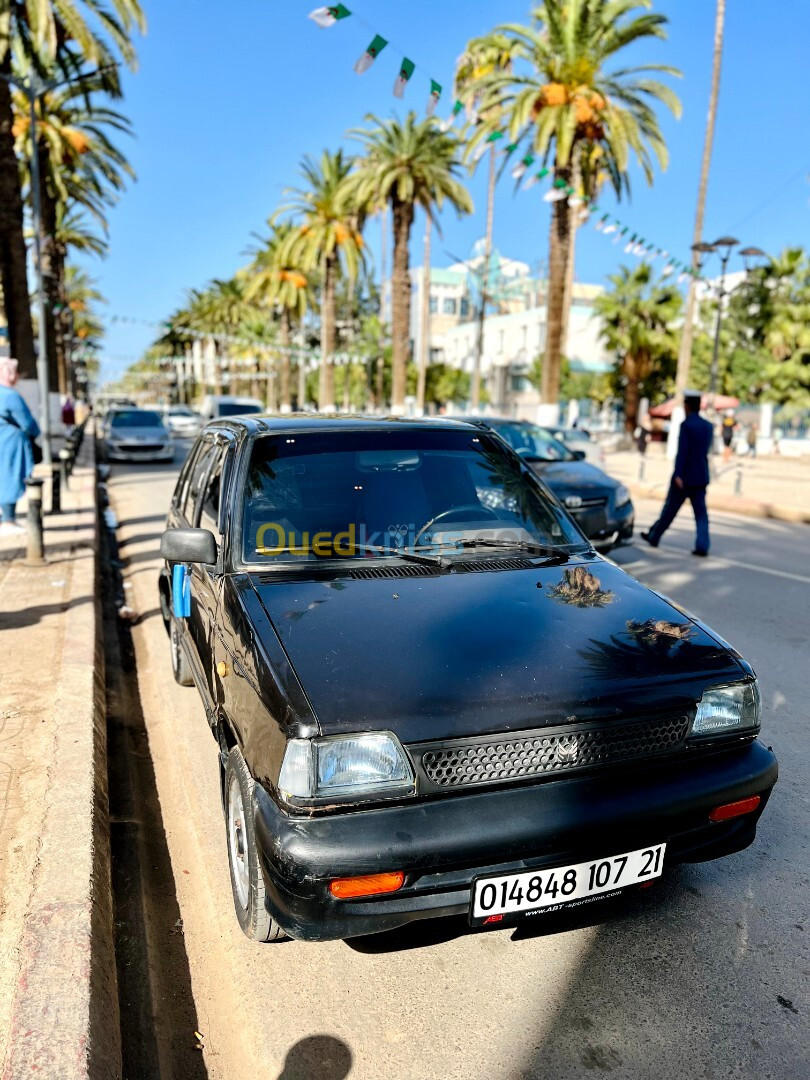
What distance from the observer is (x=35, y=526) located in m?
7.94

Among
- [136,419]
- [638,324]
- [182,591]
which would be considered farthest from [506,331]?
[182,591]

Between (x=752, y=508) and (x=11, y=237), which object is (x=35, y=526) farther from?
(x=752, y=508)

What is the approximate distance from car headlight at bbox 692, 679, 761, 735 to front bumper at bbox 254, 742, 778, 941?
0.28m

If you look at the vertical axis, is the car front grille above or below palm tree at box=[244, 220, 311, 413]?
below

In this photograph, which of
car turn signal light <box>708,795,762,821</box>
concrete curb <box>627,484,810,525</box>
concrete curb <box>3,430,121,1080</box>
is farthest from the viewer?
concrete curb <box>627,484,810,525</box>

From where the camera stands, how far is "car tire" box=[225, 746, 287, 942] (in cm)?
253

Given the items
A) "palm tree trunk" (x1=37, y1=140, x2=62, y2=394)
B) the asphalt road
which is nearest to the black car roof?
the asphalt road

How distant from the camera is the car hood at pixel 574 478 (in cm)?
907

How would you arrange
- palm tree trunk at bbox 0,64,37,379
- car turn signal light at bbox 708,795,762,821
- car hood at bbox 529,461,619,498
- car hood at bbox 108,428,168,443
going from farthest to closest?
car hood at bbox 108,428,168,443, palm tree trunk at bbox 0,64,37,379, car hood at bbox 529,461,619,498, car turn signal light at bbox 708,795,762,821

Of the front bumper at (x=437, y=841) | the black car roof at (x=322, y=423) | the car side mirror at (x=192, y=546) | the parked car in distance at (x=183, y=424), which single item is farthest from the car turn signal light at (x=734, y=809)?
the parked car in distance at (x=183, y=424)

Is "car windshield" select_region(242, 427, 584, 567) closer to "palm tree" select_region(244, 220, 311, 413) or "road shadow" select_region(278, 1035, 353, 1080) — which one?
"road shadow" select_region(278, 1035, 353, 1080)

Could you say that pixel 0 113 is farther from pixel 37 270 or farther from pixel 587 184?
pixel 587 184

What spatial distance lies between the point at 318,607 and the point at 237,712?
0.44 meters

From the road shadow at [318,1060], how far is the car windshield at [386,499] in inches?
64.0
